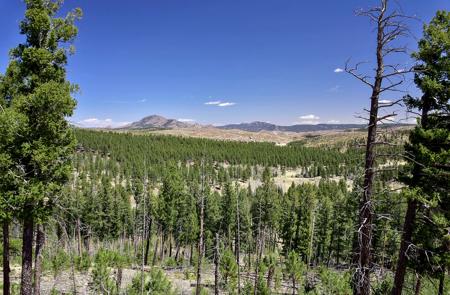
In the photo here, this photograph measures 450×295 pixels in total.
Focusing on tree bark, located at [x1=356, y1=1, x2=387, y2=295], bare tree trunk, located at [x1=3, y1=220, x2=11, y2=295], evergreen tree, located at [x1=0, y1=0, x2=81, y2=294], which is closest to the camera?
tree bark, located at [x1=356, y1=1, x2=387, y2=295]

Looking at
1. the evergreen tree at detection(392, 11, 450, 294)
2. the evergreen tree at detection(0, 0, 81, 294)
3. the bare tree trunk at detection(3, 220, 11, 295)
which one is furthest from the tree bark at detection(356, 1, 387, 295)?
the bare tree trunk at detection(3, 220, 11, 295)

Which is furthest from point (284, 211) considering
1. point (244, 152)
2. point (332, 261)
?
point (244, 152)

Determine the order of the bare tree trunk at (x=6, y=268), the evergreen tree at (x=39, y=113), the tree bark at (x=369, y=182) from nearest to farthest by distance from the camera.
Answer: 1. the tree bark at (x=369, y=182)
2. the evergreen tree at (x=39, y=113)
3. the bare tree trunk at (x=6, y=268)

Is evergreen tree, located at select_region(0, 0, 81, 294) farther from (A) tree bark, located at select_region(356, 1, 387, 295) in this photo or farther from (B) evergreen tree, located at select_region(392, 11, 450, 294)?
(B) evergreen tree, located at select_region(392, 11, 450, 294)

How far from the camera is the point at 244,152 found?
177750 millimetres

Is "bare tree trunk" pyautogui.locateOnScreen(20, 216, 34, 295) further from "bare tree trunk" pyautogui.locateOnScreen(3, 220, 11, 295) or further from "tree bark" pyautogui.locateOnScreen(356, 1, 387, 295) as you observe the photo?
"tree bark" pyautogui.locateOnScreen(356, 1, 387, 295)

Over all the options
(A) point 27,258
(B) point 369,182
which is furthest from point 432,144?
(A) point 27,258

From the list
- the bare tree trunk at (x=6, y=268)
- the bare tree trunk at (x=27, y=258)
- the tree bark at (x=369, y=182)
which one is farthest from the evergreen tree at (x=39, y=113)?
the tree bark at (x=369, y=182)

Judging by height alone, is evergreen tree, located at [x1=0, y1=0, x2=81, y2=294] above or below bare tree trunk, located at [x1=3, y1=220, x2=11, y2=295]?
above

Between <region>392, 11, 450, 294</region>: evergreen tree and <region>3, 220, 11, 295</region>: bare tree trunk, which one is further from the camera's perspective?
<region>3, 220, 11, 295</region>: bare tree trunk

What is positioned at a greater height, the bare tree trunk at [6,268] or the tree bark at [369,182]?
the tree bark at [369,182]

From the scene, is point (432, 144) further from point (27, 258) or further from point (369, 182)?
point (27, 258)

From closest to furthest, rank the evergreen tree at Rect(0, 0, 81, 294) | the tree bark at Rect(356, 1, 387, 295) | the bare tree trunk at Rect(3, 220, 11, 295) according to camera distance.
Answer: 1. the tree bark at Rect(356, 1, 387, 295)
2. the evergreen tree at Rect(0, 0, 81, 294)
3. the bare tree trunk at Rect(3, 220, 11, 295)

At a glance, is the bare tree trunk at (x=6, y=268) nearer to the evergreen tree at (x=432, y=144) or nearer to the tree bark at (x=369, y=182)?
the tree bark at (x=369, y=182)
